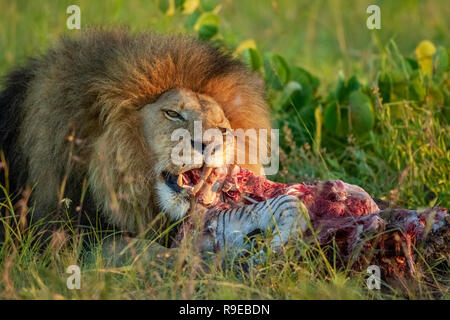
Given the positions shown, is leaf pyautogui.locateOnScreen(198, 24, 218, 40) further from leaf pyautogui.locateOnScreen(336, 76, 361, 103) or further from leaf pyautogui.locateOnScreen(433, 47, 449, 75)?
leaf pyautogui.locateOnScreen(433, 47, 449, 75)

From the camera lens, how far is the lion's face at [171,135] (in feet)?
10.2

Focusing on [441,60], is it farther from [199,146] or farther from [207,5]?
[199,146]

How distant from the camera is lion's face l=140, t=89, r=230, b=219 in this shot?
3104mm

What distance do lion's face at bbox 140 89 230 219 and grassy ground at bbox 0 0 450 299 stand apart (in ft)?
0.87

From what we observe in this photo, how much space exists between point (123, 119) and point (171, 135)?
0.73 ft

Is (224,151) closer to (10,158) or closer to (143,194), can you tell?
(143,194)

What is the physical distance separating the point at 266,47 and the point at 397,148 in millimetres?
3259

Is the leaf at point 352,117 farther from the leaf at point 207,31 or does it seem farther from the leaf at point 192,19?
the leaf at point 192,19

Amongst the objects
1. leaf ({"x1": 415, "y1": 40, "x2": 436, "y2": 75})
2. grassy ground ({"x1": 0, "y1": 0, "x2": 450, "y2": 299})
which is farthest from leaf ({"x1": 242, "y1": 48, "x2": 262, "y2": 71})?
leaf ({"x1": 415, "y1": 40, "x2": 436, "y2": 75})

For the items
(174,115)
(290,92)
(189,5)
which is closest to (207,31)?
(189,5)

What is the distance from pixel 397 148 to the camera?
14.8 ft

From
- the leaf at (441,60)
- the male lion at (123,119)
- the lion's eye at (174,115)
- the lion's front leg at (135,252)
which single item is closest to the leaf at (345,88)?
the leaf at (441,60)

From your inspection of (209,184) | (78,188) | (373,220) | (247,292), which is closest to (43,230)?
(78,188)

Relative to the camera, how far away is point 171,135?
3.13 meters
